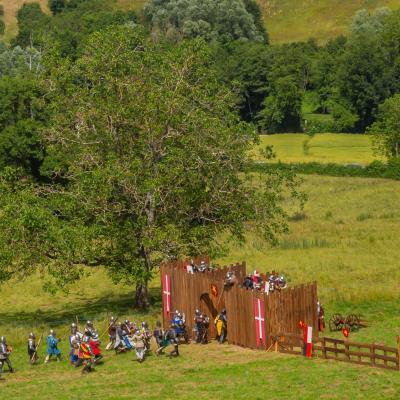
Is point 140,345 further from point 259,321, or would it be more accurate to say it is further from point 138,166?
point 138,166

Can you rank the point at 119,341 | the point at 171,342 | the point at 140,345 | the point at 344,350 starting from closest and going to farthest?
the point at 344,350 < the point at 140,345 < the point at 171,342 < the point at 119,341

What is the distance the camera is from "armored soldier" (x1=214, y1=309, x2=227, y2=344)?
1521 inches

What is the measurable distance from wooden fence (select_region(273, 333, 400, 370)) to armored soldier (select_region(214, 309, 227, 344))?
10.6 feet

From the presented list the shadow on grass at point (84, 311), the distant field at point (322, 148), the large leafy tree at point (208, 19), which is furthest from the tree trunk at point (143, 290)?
the large leafy tree at point (208, 19)

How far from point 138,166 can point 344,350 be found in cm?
1684

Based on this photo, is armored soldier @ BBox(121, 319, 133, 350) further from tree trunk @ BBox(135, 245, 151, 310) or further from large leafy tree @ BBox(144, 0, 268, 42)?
large leafy tree @ BBox(144, 0, 268, 42)

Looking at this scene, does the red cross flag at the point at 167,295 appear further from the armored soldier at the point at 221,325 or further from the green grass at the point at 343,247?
the green grass at the point at 343,247

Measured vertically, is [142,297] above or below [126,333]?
above

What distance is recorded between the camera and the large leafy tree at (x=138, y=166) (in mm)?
44938

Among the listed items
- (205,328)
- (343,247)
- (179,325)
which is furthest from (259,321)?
(343,247)

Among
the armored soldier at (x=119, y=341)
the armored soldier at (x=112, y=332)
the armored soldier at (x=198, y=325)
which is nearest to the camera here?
the armored soldier at (x=119, y=341)

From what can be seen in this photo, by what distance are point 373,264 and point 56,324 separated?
67.3 feet

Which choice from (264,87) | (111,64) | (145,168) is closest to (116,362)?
(145,168)

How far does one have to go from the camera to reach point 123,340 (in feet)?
126
